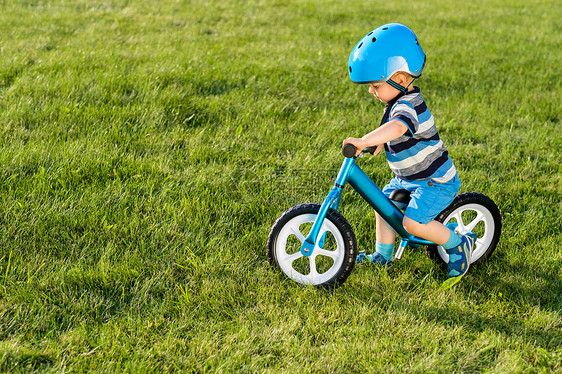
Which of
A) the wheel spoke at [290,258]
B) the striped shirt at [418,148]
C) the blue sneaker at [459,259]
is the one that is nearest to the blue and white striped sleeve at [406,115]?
the striped shirt at [418,148]

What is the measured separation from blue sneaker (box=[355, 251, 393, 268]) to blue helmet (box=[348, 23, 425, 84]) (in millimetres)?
1185

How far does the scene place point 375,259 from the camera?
3.65 meters

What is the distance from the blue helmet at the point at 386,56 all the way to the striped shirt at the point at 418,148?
7.0 inches

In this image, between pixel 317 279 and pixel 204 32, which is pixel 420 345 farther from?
pixel 204 32

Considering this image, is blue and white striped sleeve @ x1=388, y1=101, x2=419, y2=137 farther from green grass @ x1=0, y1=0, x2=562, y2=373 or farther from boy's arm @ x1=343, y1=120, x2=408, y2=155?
green grass @ x1=0, y1=0, x2=562, y2=373

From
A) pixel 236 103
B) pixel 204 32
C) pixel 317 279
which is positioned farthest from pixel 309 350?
pixel 204 32

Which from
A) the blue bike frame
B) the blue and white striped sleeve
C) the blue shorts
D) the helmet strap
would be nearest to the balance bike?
the blue bike frame

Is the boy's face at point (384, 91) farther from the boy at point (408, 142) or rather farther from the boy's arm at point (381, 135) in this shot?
the boy's arm at point (381, 135)

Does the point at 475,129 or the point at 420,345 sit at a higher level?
the point at 475,129

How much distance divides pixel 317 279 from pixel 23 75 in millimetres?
4222

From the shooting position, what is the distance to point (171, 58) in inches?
263

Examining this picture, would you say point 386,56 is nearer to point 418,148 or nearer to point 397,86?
point 397,86

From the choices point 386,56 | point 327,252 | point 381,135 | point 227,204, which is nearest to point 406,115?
point 381,135

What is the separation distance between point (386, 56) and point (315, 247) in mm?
1206
